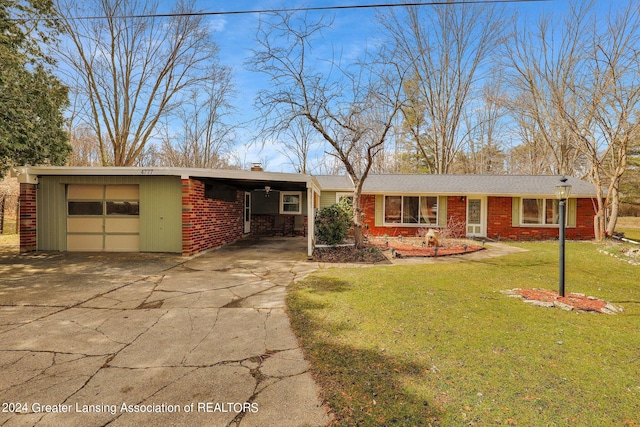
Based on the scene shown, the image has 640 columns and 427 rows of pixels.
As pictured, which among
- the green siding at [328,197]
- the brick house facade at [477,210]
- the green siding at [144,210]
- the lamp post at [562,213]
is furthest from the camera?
the green siding at [328,197]

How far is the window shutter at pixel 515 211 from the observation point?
44.8 ft

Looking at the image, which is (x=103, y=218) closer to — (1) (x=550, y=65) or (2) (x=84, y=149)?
(2) (x=84, y=149)

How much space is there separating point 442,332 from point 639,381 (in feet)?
5.51

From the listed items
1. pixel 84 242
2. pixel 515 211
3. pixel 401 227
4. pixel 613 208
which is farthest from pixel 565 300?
pixel 84 242

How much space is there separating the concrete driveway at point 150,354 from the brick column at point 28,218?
341 cm

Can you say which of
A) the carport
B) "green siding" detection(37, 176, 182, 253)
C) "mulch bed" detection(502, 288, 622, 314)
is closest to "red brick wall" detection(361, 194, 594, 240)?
the carport

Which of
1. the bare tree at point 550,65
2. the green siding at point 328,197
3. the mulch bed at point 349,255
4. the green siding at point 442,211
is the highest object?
the bare tree at point 550,65

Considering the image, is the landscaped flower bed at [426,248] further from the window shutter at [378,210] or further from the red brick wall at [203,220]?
the red brick wall at [203,220]

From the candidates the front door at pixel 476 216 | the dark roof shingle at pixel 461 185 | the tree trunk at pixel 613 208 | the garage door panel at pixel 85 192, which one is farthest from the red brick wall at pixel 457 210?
the garage door panel at pixel 85 192

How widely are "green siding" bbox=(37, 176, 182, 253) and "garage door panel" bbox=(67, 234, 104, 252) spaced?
0.16m

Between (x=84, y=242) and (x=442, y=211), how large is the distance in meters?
14.3

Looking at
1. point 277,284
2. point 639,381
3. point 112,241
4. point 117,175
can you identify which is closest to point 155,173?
point 117,175

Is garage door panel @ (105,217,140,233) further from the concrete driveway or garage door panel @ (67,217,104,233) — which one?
the concrete driveway

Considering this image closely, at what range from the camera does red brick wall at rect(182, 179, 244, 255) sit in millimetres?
8422
